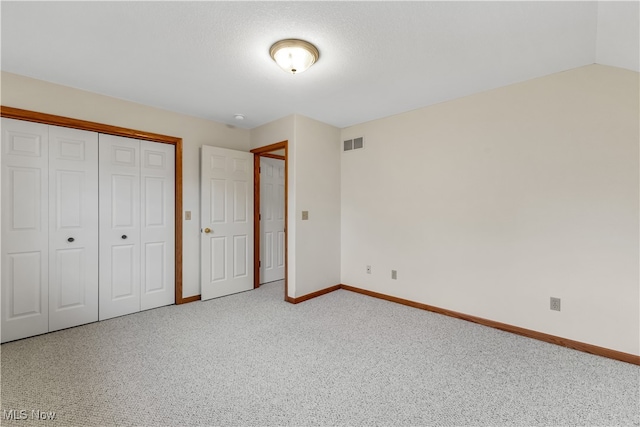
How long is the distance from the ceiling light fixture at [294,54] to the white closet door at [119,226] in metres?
2.15

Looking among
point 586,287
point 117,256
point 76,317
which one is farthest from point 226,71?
point 586,287

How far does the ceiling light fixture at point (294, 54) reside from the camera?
6.73 ft

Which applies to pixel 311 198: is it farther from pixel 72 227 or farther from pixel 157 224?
pixel 72 227

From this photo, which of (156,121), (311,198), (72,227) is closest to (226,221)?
(311,198)

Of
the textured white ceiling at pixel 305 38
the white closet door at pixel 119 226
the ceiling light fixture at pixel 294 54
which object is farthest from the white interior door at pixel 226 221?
the ceiling light fixture at pixel 294 54

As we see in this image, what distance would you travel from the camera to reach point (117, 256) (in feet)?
10.5

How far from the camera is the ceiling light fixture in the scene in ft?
6.73

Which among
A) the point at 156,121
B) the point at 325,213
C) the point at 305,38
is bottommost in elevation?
the point at 325,213

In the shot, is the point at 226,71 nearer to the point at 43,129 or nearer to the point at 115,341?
the point at 43,129

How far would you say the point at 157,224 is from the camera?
349 centimetres

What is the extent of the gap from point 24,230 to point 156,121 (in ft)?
5.39

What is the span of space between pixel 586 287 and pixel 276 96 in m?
3.31

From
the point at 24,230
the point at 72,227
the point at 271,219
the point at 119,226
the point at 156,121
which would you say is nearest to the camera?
the point at 24,230

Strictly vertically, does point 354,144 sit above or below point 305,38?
→ below
